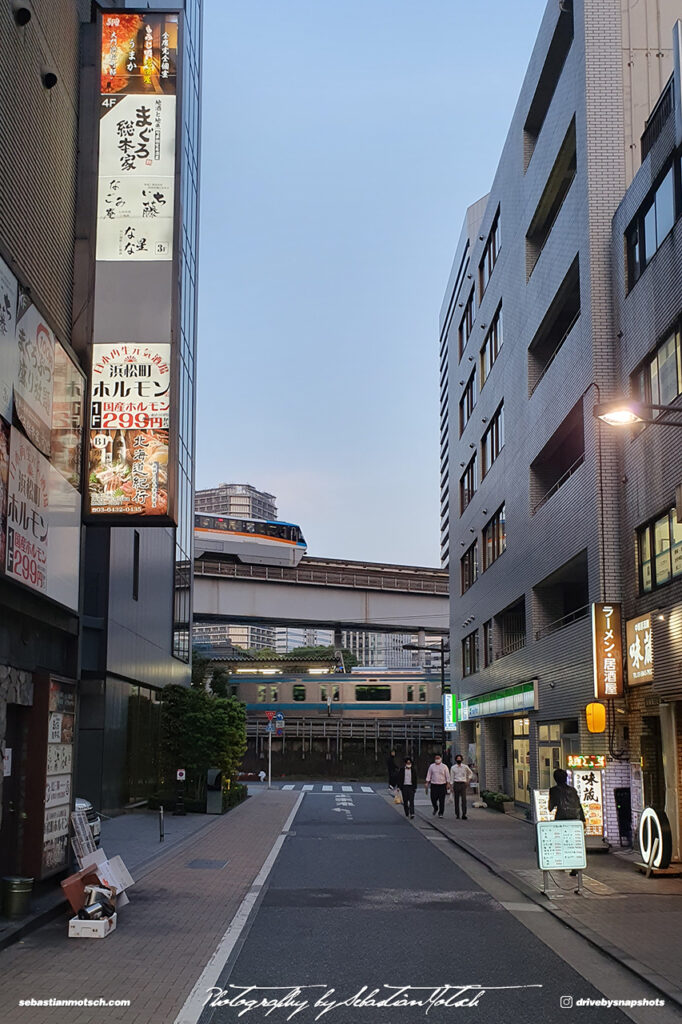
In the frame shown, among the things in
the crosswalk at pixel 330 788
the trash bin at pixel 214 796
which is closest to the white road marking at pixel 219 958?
the trash bin at pixel 214 796

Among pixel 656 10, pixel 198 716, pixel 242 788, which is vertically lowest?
pixel 242 788

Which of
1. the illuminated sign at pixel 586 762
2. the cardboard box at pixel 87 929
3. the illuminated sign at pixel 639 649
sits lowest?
the cardboard box at pixel 87 929

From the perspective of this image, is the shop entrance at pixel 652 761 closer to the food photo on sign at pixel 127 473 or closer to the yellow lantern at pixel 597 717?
the yellow lantern at pixel 597 717

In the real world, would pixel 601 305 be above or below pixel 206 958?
above

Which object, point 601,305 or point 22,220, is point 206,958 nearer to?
point 22,220

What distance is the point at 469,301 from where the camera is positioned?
48469 mm

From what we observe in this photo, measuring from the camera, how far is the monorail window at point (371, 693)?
67188mm

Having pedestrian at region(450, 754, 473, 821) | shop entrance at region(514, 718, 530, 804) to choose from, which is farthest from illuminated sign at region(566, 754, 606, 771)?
shop entrance at region(514, 718, 530, 804)

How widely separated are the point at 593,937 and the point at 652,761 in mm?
9919

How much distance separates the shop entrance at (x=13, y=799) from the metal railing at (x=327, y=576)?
48914mm

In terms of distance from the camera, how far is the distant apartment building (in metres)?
23.4

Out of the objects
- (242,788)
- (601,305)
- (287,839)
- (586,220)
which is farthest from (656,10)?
(242,788)

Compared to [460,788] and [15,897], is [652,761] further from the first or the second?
[15,897]

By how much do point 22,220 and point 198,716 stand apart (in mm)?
21391
